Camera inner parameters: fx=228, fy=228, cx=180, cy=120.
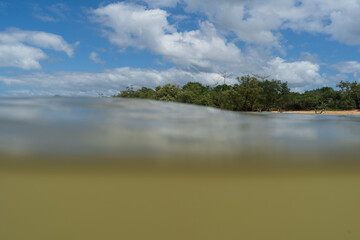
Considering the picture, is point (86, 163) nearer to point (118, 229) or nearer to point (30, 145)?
point (30, 145)

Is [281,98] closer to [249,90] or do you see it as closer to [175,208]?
[249,90]

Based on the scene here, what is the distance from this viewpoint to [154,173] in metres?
4.33

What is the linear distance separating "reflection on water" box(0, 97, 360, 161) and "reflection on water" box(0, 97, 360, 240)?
1.0 inches

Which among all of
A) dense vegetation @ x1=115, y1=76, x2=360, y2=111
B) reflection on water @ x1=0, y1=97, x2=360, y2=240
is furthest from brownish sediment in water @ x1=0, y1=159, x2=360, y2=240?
dense vegetation @ x1=115, y1=76, x2=360, y2=111

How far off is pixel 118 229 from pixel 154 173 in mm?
1475

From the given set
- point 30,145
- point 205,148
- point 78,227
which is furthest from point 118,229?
point 30,145

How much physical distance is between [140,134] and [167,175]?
125cm

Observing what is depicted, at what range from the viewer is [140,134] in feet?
16.7

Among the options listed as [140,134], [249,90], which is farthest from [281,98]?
[140,134]

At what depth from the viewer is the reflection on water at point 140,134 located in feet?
15.3

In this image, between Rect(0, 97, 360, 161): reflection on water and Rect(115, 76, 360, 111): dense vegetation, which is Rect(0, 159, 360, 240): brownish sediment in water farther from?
Rect(115, 76, 360, 111): dense vegetation

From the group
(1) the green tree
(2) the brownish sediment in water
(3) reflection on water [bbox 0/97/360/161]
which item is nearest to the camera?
(2) the brownish sediment in water

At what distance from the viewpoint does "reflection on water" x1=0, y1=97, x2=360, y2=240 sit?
298 centimetres

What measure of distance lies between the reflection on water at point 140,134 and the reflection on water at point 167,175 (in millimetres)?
25
